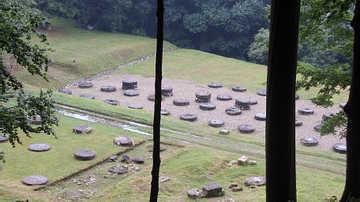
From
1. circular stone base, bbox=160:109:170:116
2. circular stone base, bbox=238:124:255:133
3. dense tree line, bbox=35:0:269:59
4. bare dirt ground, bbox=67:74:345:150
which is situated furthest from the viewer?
dense tree line, bbox=35:0:269:59

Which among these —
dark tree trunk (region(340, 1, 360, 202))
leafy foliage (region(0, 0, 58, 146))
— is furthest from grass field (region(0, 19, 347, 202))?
dark tree trunk (region(340, 1, 360, 202))

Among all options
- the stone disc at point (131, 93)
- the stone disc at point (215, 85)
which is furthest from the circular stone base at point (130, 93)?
the stone disc at point (215, 85)

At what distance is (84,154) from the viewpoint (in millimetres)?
13273

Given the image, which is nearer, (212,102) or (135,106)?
(135,106)

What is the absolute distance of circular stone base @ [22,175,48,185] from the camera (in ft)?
36.0

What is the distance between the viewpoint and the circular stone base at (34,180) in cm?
1096

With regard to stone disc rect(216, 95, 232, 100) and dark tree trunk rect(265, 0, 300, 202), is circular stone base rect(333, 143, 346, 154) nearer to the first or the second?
stone disc rect(216, 95, 232, 100)

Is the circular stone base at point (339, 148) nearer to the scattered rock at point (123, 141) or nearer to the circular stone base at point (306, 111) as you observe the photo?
the circular stone base at point (306, 111)

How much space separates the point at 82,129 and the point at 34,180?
4986 mm

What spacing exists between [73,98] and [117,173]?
11187mm

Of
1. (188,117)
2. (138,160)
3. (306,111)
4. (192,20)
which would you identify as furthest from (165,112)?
(192,20)

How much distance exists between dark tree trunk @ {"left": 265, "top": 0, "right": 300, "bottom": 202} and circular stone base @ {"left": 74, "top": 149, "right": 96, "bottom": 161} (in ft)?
28.7

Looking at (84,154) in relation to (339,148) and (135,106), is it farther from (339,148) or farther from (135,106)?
(339,148)

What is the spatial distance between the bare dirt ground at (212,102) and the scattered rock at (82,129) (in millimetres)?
6982
